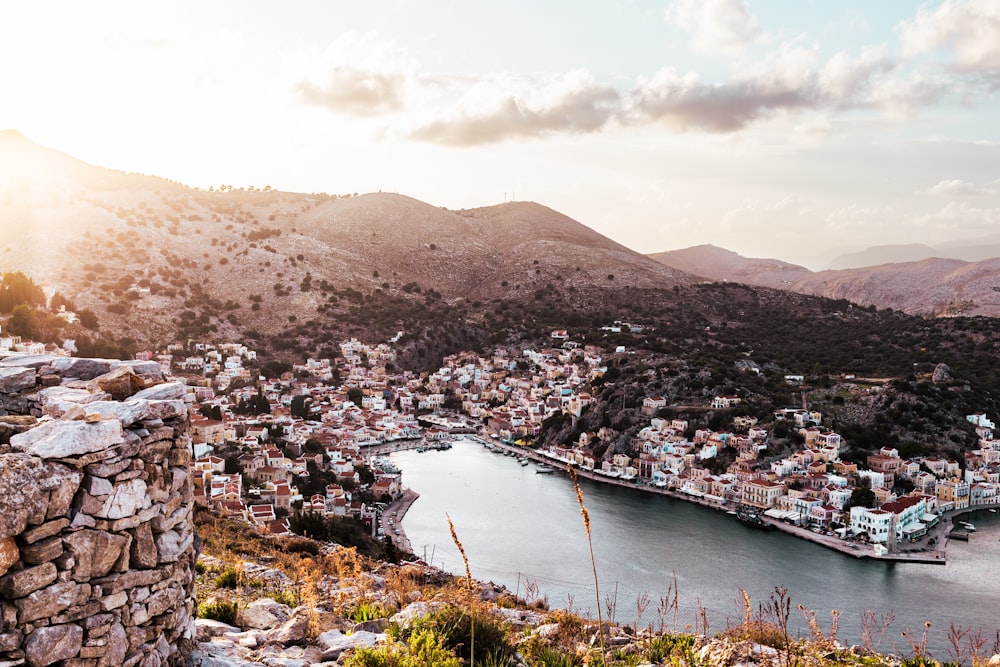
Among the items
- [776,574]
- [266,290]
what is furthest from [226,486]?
[266,290]

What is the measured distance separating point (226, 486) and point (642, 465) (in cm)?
1849

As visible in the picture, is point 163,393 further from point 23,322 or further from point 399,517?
point 23,322

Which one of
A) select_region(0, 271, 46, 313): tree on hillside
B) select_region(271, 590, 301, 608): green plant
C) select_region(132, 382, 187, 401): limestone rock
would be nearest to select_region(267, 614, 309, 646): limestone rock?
select_region(271, 590, 301, 608): green plant

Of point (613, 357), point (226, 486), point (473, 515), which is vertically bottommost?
point (473, 515)

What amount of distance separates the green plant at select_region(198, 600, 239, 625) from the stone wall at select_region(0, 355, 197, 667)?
109cm

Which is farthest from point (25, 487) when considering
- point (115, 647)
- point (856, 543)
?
point (856, 543)

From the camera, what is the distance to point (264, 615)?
14.5 ft

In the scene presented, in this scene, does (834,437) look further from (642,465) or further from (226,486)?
(226,486)

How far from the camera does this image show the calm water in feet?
59.3

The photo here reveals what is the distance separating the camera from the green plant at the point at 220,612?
14.1 feet

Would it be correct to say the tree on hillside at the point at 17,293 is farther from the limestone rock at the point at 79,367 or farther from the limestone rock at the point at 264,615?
the limestone rock at the point at 79,367

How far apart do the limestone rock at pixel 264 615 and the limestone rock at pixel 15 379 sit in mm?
1868

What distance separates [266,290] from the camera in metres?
47.8

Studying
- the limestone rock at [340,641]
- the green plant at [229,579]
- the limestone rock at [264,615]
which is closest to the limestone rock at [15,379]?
the limestone rock at [264,615]
